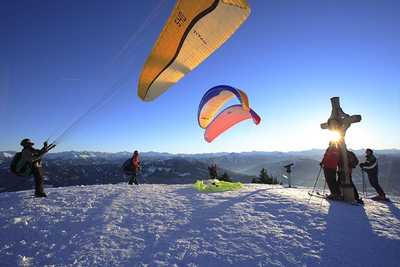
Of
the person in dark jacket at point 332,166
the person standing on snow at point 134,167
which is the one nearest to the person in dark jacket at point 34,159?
the person standing on snow at point 134,167

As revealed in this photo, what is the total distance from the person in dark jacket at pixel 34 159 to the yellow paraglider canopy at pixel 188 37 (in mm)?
4699

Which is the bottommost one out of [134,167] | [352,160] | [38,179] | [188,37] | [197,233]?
[197,233]

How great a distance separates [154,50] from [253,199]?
21.8 ft

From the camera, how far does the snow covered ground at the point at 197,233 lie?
5.29 metres

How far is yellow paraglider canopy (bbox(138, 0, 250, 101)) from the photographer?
8.26m

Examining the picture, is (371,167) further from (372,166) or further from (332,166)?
(332,166)

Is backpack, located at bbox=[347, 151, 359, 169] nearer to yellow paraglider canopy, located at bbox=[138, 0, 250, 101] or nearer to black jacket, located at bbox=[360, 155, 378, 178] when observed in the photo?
black jacket, located at bbox=[360, 155, 378, 178]

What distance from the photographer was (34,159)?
1004cm

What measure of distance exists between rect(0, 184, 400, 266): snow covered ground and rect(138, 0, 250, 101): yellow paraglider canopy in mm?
5260

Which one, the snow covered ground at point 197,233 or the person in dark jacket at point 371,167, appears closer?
the snow covered ground at point 197,233

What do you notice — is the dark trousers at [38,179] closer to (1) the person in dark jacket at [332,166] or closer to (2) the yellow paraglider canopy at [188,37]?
(2) the yellow paraglider canopy at [188,37]

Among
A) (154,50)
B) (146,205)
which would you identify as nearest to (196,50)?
(154,50)

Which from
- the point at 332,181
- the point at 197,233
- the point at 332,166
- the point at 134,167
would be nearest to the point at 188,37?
the point at 197,233

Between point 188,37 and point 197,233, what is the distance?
6556 millimetres
